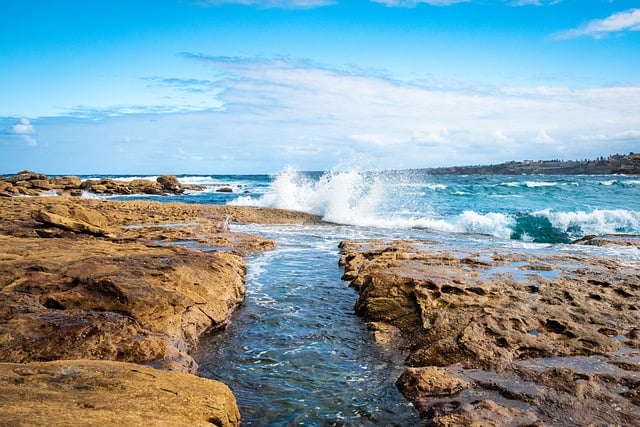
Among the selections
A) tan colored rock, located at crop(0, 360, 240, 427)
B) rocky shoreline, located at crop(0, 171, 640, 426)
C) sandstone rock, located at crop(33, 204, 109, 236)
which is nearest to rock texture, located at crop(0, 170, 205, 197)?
sandstone rock, located at crop(33, 204, 109, 236)

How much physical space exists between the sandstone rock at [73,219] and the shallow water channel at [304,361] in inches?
193

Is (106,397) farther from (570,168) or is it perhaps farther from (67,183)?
(570,168)

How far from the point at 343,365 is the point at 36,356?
3176mm

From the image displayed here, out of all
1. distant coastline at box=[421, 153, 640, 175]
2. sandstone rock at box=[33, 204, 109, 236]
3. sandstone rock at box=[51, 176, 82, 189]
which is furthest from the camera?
distant coastline at box=[421, 153, 640, 175]

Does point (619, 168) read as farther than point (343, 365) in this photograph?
Yes

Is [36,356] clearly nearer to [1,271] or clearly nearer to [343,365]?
[1,271]

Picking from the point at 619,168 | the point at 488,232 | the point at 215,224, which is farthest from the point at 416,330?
the point at 619,168

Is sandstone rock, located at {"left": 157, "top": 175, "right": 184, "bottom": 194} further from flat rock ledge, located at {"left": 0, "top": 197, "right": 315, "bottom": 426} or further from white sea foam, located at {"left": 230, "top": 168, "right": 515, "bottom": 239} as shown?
flat rock ledge, located at {"left": 0, "top": 197, "right": 315, "bottom": 426}

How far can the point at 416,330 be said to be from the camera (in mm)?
6410

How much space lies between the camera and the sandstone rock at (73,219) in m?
11.2

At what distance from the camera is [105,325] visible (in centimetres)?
496

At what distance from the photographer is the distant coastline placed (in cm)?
9475

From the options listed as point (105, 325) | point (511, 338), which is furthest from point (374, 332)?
point (105, 325)

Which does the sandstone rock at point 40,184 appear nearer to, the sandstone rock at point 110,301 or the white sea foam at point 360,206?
the white sea foam at point 360,206
